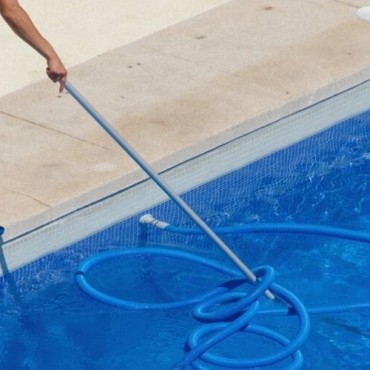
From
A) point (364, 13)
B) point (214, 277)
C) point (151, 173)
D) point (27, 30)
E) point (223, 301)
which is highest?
point (27, 30)

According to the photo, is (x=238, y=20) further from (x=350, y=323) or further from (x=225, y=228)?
(x=350, y=323)

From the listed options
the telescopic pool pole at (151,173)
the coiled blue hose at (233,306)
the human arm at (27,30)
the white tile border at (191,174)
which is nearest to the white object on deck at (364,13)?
the white tile border at (191,174)

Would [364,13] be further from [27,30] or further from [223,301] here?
[27,30]

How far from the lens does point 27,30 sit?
5555 millimetres

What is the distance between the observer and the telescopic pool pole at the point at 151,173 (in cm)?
591

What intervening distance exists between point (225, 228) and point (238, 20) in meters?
2.49

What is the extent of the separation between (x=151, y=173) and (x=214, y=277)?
108 cm

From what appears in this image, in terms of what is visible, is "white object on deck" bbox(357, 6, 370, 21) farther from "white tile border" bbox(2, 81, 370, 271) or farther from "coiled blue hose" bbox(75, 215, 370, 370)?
"coiled blue hose" bbox(75, 215, 370, 370)

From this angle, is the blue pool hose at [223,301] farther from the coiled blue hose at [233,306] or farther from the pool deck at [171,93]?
the pool deck at [171,93]

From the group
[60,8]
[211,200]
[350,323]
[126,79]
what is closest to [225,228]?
[211,200]

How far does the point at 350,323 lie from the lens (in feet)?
22.1

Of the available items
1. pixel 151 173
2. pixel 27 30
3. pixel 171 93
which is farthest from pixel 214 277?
pixel 27 30

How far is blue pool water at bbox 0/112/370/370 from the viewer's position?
6551mm

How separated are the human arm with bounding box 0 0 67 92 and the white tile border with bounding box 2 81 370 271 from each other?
138 cm
